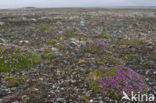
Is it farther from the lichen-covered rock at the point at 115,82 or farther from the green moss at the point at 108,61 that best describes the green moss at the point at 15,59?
the lichen-covered rock at the point at 115,82

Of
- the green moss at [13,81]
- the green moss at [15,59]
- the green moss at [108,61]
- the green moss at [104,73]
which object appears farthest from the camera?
the green moss at [108,61]

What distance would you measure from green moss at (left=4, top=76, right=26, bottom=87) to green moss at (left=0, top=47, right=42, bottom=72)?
1080mm

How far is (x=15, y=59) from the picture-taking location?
10.2m

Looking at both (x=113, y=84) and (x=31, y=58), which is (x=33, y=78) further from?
(x=113, y=84)


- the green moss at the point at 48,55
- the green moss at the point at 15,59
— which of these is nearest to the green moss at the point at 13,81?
the green moss at the point at 15,59

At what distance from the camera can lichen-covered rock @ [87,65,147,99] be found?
7.34m

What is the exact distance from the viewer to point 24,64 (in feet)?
34.2

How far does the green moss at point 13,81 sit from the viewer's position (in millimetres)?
8266

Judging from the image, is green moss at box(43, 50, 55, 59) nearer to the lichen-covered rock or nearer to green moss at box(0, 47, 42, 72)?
green moss at box(0, 47, 42, 72)

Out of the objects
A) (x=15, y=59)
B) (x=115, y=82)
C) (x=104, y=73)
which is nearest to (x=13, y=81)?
(x=15, y=59)

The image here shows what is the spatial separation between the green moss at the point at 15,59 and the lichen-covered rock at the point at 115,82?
4.60 m

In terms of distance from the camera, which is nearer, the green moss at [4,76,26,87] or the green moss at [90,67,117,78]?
the green moss at [90,67,117,78]

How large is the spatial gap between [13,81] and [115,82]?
17.2 feet

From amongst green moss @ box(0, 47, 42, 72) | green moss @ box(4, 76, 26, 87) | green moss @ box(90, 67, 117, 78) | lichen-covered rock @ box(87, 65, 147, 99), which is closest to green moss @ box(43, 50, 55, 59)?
green moss @ box(0, 47, 42, 72)
